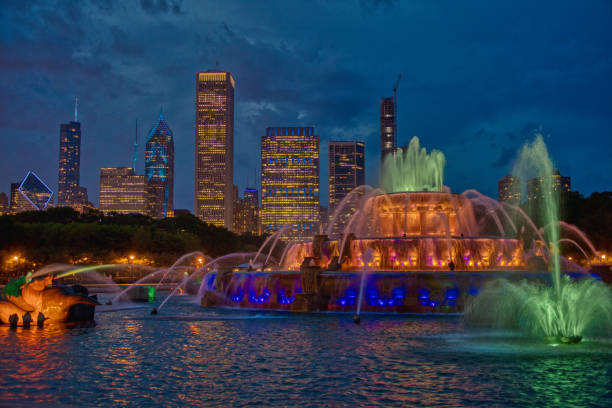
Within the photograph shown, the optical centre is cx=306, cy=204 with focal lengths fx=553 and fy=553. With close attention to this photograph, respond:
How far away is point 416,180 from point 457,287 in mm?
21472

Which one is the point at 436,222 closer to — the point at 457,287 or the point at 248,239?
the point at 457,287

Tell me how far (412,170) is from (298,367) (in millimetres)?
35867

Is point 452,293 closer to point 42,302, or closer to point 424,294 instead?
point 424,294

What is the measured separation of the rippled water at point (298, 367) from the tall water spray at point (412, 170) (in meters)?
26.8

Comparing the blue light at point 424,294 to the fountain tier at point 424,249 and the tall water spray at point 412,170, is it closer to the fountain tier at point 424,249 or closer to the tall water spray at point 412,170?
the fountain tier at point 424,249

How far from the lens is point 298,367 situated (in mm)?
14203

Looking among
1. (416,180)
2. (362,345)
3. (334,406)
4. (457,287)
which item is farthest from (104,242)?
(334,406)

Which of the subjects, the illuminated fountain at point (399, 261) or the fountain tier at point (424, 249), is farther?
the fountain tier at point (424, 249)

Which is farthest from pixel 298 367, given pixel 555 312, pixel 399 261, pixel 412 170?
pixel 412 170

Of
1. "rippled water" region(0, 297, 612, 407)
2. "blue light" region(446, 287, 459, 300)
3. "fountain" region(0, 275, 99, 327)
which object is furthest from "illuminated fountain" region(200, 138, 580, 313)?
"fountain" region(0, 275, 99, 327)

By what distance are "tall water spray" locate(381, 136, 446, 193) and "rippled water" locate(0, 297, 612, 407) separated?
26788 mm

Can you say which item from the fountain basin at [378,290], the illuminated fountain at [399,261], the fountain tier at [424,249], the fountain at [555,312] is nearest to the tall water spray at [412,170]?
Answer: the illuminated fountain at [399,261]

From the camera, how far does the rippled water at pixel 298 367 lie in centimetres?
1116

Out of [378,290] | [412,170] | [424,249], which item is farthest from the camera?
[412,170]
